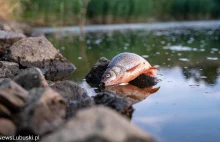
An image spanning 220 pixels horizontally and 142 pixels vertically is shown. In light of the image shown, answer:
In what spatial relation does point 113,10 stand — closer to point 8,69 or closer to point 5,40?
point 5,40

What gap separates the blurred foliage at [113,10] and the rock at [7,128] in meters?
13.8

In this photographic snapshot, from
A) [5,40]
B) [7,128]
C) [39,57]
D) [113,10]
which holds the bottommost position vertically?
[7,128]

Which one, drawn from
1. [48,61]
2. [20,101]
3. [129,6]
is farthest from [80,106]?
[129,6]

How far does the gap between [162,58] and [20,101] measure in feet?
16.4

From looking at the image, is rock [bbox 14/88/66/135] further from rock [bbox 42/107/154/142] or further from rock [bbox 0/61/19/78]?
rock [bbox 0/61/19/78]

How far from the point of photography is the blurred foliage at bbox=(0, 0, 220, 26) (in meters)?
19.7

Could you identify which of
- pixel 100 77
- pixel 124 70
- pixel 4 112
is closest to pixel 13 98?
pixel 4 112

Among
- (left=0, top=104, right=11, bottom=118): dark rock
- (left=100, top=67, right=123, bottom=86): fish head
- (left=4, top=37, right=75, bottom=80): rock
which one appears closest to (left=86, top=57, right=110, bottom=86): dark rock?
(left=100, top=67, right=123, bottom=86): fish head

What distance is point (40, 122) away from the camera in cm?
258

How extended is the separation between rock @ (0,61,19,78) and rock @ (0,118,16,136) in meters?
2.28

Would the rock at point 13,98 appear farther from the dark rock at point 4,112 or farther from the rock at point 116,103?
the rock at point 116,103

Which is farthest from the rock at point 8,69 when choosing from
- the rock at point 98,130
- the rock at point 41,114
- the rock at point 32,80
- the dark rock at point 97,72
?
the rock at point 98,130

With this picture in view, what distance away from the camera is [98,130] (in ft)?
6.76

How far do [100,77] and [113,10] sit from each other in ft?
59.1
